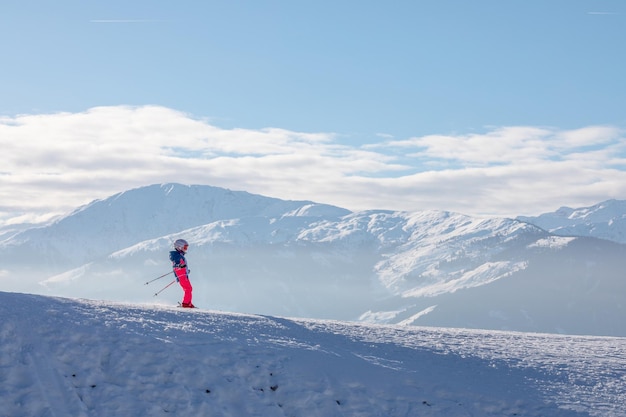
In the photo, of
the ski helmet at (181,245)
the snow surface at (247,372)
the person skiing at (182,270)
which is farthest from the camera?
the ski helmet at (181,245)

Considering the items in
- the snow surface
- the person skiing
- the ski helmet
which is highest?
the ski helmet

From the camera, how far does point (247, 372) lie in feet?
59.1

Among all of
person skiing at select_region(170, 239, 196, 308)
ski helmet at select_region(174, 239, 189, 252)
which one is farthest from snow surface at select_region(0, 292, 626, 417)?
ski helmet at select_region(174, 239, 189, 252)

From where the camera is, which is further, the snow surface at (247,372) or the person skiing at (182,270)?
the person skiing at (182,270)

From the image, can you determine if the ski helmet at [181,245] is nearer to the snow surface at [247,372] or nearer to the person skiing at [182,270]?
the person skiing at [182,270]

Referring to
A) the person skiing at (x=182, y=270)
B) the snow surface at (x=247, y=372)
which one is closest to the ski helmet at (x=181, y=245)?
the person skiing at (x=182, y=270)

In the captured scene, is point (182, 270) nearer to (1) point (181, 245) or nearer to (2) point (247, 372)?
(1) point (181, 245)

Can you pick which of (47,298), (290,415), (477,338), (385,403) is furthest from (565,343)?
(47,298)

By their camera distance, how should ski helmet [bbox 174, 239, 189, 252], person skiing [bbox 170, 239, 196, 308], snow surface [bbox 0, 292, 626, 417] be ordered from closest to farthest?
snow surface [bbox 0, 292, 626, 417]
person skiing [bbox 170, 239, 196, 308]
ski helmet [bbox 174, 239, 189, 252]

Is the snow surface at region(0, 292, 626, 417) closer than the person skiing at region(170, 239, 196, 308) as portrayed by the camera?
Yes

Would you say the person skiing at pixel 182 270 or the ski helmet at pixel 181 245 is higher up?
A: the ski helmet at pixel 181 245

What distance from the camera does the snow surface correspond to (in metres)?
16.4

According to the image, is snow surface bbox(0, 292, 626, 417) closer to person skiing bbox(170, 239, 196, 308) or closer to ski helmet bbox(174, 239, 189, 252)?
person skiing bbox(170, 239, 196, 308)

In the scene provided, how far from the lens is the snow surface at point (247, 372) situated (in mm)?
16375
